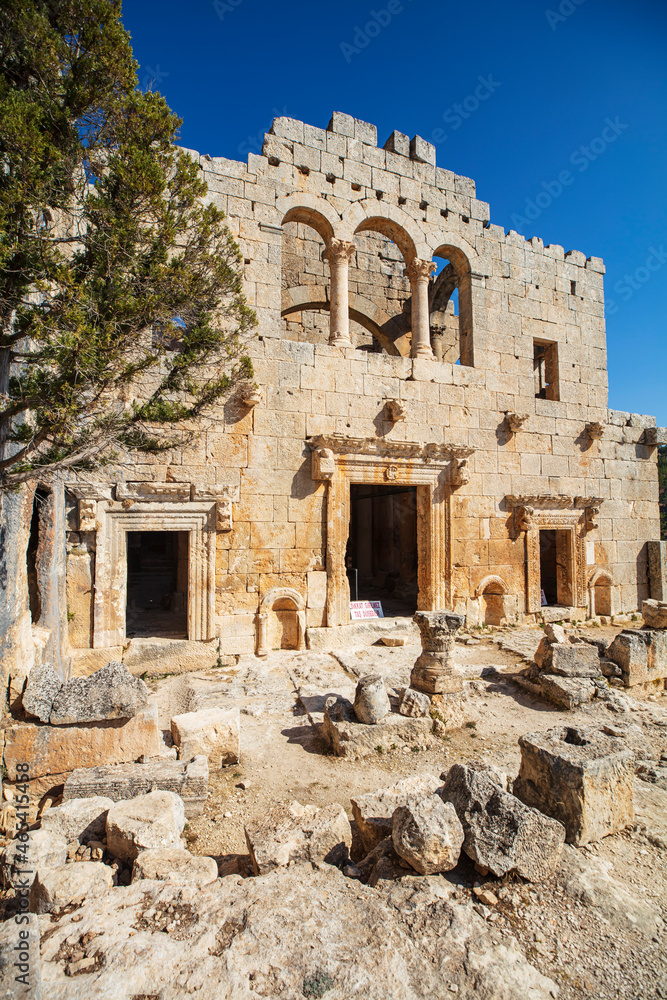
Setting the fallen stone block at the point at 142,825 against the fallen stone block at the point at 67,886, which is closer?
the fallen stone block at the point at 67,886

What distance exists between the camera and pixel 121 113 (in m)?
4.26

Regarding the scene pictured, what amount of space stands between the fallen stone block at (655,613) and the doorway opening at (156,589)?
26.8 ft

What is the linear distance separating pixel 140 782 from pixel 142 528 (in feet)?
12.9

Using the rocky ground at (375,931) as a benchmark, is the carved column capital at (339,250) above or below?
above

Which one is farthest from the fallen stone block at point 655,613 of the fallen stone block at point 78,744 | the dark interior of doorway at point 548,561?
the fallen stone block at point 78,744

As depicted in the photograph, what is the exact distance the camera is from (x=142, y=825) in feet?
10.8

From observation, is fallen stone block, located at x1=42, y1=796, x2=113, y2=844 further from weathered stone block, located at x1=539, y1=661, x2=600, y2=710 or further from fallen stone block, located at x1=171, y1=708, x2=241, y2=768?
weathered stone block, located at x1=539, y1=661, x2=600, y2=710

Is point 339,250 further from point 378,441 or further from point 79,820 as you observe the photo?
point 79,820

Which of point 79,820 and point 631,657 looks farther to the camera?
point 631,657

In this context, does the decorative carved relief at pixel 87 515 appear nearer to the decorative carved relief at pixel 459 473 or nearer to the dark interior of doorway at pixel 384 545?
the decorative carved relief at pixel 459 473

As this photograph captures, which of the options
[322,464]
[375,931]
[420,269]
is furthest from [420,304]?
[375,931]

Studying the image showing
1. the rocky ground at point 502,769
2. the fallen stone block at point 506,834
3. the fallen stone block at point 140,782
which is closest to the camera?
the rocky ground at point 502,769

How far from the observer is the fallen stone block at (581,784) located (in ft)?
11.5

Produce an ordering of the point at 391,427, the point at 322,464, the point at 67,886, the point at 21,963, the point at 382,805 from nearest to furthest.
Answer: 1. the point at 21,963
2. the point at 67,886
3. the point at 382,805
4. the point at 322,464
5. the point at 391,427
